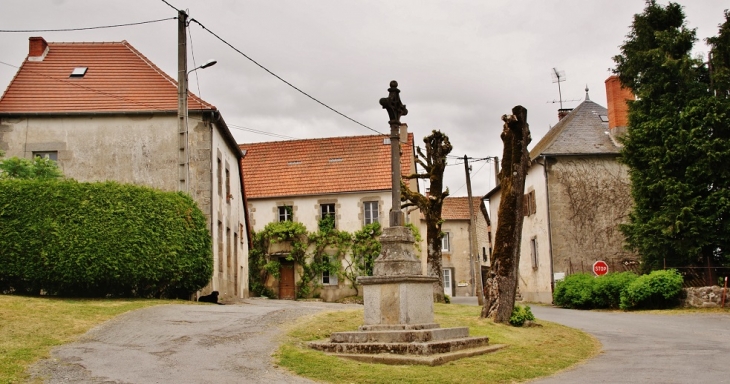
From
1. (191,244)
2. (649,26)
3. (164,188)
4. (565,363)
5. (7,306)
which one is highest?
(649,26)

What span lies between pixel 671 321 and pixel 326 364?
12.7 metres

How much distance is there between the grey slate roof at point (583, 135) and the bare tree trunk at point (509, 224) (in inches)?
586

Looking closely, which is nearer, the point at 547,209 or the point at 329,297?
the point at 547,209

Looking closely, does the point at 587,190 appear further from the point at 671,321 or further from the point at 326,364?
the point at 326,364

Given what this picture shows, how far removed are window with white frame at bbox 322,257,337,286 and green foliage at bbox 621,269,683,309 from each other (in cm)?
1455

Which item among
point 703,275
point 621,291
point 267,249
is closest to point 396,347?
point 621,291

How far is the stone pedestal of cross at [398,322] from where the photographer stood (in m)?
11.1

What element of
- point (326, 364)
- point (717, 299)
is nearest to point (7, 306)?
point (326, 364)

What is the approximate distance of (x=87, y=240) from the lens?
17.5 m

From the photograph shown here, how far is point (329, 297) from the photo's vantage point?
3481 cm

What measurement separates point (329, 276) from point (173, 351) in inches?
964

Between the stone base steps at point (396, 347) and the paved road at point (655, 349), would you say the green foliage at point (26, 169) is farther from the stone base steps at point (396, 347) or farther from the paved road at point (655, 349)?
the paved road at point (655, 349)

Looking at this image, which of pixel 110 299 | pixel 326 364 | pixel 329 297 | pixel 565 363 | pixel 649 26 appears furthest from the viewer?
pixel 329 297

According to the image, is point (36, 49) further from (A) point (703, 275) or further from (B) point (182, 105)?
(A) point (703, 275)
